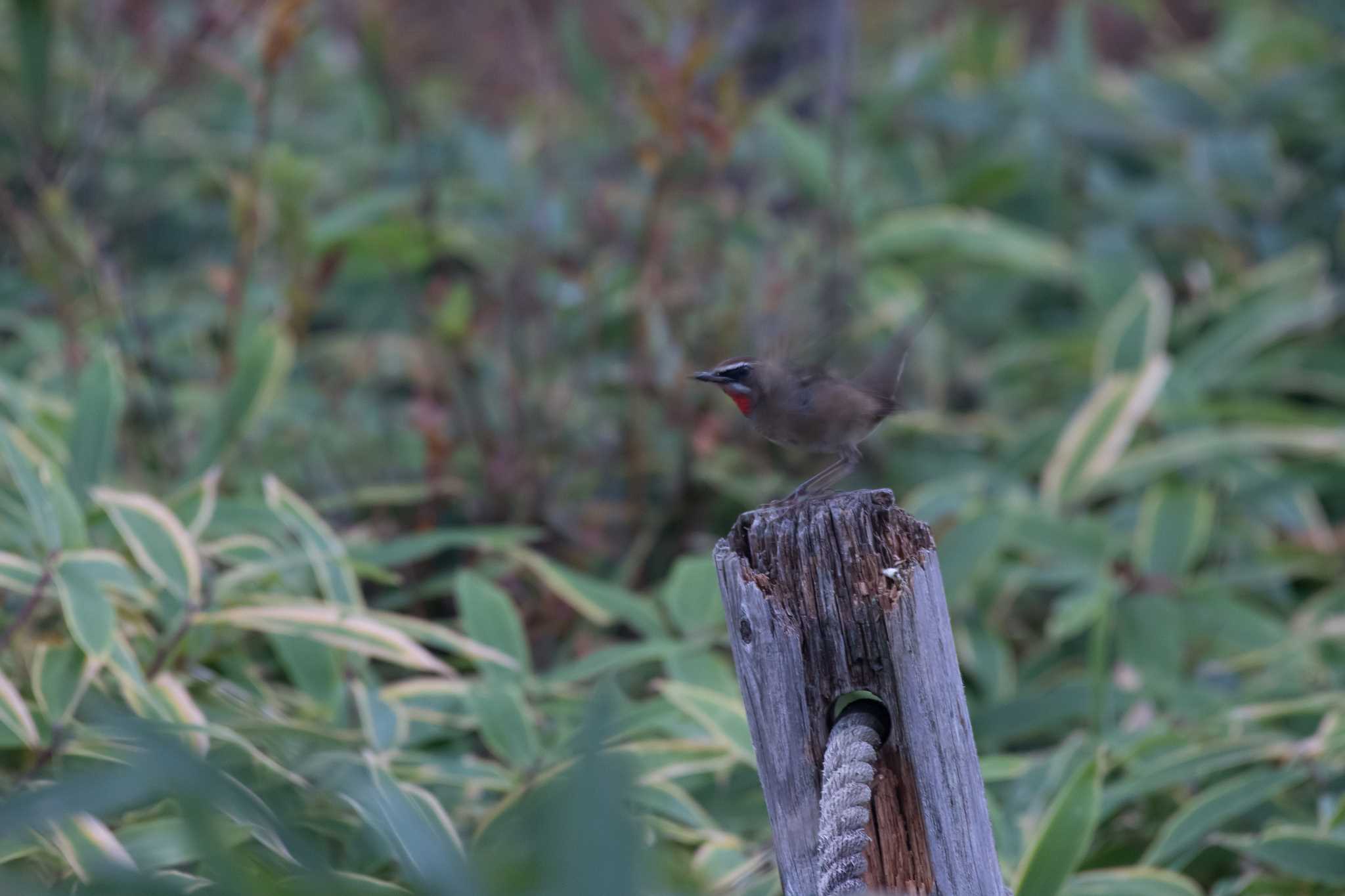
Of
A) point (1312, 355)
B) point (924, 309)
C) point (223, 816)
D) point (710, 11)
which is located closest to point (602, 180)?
point (710, 11)

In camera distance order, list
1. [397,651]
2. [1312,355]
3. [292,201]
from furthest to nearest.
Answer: [1312,355], [292,201], [397,651]

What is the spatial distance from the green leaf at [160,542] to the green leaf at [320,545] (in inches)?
7.7

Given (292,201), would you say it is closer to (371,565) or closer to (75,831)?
(371,565)

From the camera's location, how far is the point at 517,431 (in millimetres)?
3121

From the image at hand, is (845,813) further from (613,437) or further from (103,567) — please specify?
(613,437)

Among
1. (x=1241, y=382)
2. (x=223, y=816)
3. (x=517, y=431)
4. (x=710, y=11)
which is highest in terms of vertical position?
(x=710, y=11)

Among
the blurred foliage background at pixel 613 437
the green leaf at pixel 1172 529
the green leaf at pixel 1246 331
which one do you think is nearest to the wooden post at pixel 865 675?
the blurred foliage background at pixel 613 437

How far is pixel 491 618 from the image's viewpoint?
2355mm

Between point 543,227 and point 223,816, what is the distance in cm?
257

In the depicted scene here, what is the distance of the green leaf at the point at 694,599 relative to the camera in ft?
8.09

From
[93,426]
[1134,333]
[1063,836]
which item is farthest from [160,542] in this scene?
[1134,333]

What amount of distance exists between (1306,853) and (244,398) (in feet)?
7.09

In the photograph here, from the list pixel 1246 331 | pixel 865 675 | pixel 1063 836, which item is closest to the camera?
pixel 865 675

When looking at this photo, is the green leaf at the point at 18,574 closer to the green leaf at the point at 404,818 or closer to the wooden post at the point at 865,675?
the green leaf at the point at 404,818
